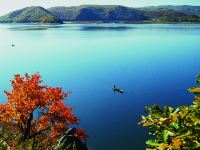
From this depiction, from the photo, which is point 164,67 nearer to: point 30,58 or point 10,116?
point 30,58

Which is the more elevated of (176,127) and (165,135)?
(176,127)

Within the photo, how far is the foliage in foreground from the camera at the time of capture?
28.9 ft

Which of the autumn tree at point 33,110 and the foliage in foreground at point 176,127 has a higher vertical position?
the foliage in foreground at point 176,127

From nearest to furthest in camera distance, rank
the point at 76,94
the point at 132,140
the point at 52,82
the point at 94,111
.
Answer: the point at 132,140, the point at 94,111, the point at 76,94, the point at 52,82

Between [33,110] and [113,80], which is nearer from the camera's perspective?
[33,110]

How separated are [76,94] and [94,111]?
50.5 ft

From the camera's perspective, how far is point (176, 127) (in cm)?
886

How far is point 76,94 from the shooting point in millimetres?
81688

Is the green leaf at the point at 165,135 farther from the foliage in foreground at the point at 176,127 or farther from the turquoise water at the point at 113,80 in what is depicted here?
the turquoise water at the point at 113,80

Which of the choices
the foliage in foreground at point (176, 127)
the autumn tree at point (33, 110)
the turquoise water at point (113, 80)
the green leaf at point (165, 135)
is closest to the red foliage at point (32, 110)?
the autumn tree at point (33, 110)

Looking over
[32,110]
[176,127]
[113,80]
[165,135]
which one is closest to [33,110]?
[32,110]

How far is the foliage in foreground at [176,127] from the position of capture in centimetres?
880

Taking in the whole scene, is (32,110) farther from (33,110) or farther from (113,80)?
(113,80)

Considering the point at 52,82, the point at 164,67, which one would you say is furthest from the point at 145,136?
the point at 164,67
